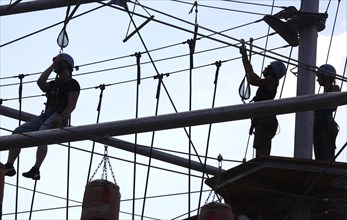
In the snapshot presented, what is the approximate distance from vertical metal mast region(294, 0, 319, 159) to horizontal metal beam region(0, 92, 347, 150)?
1.57 meters

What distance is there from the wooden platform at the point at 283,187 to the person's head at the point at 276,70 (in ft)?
3.57

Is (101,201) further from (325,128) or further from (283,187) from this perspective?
(325,128)

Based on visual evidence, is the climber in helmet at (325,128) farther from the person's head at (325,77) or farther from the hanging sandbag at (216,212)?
the hanging sandbag at (216,212)

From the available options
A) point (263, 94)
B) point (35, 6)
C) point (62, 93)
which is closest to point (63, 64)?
point (62, 93)

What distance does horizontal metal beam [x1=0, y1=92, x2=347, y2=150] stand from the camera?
41.7 feet

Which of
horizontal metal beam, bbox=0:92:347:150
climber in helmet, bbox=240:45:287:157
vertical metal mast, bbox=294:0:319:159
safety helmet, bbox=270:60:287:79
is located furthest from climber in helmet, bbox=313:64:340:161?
horizontal metal beam, bbox=0:92:347:150

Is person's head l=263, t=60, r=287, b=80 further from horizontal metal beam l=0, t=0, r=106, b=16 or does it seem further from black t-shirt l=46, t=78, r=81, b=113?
horizontal metal beam l=0, t=0, r=106, b=16

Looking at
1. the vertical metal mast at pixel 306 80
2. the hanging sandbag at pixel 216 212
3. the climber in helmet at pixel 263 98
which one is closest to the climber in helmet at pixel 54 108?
the climber in helmet at pixel 263 98

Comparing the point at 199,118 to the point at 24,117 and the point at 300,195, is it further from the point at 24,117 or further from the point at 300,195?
the point at 24,117

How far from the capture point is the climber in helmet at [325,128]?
49.0 ft

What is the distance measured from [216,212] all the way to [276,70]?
79.0 inches

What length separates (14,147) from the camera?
1399 centimetres

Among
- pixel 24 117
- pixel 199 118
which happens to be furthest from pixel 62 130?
pixel 24 117

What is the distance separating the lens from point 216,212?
1335 centimetres
